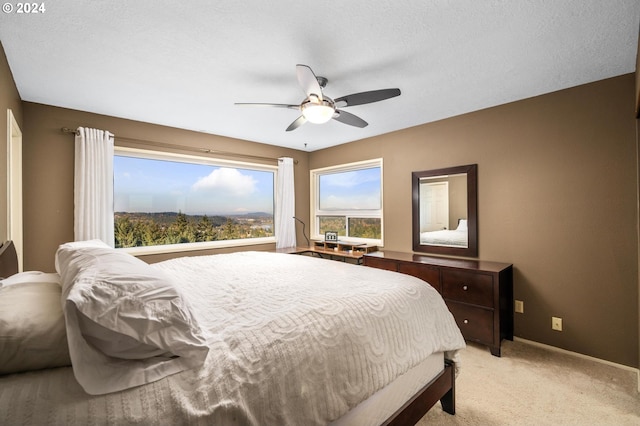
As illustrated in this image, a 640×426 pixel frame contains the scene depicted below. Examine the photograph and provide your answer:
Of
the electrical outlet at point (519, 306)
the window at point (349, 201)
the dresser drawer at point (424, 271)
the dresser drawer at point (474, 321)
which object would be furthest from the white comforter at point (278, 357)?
the window at point (349, 201)

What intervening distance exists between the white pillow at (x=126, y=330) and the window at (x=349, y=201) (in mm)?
3570

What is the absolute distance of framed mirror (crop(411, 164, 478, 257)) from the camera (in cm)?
327

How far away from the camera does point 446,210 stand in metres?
3.49

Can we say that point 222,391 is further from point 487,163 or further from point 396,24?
point 487,163

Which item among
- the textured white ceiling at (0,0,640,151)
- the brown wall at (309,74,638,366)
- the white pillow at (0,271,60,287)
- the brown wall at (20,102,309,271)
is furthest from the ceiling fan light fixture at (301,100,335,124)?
the brown wall at (20,102,309,271)

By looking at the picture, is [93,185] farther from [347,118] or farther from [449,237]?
[449,237]

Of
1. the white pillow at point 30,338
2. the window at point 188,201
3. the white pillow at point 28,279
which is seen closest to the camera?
the white pillow at point 30,338

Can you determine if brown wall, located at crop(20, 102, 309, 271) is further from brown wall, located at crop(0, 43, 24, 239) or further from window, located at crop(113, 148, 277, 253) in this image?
brown wall, located at crop(0, 43, 24, 239)

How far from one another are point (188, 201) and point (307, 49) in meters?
2.93

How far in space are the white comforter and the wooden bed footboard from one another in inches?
6.0

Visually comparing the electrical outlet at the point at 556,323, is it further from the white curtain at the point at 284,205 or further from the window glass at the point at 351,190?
the white curtain at the point at 284,205

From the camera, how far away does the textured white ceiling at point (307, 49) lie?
1.64m

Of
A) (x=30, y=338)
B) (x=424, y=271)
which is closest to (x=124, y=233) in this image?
(x=30, y=338)

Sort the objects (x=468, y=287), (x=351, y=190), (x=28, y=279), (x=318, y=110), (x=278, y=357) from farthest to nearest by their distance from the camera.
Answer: (x=351, y=190)
(x=468, y=287)
(x=318, y=110)
(x=28, y=279)
(x=278, y=357)
